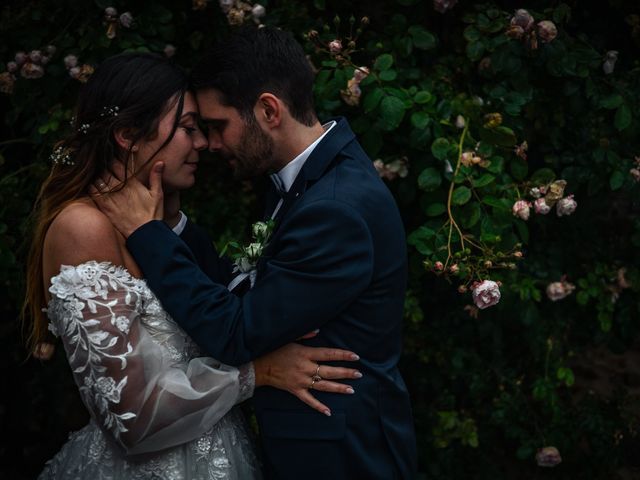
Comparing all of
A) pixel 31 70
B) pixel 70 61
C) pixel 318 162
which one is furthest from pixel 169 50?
pixel 318 162

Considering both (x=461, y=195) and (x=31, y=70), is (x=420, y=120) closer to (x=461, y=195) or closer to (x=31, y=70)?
(x=461, y=195)

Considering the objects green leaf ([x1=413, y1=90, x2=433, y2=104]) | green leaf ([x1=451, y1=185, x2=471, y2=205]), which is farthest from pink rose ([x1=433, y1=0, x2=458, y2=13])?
green leaf ([x1=451, y1=185, x2=471, y2=205])

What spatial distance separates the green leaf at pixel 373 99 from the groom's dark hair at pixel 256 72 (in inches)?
20.7

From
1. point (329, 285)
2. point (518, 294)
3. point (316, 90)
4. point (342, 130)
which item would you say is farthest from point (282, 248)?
point (518, 294)

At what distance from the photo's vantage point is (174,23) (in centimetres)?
357

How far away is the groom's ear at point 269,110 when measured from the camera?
2395 mm

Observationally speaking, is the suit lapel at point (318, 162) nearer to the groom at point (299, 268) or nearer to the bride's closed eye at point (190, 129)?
the groom at point (299, 268)

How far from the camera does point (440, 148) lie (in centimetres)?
297

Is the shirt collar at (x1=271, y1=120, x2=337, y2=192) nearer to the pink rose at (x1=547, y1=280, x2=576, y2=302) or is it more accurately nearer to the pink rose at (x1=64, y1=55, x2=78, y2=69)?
the pink rose at (x1=64, y1=55, x2=78, y2=69)

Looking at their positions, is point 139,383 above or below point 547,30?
below

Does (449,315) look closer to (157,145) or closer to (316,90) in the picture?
(316,90)

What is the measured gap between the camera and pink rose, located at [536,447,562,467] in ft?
12.2

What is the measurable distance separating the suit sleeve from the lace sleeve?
4.0 inches

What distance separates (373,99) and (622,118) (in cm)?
108
